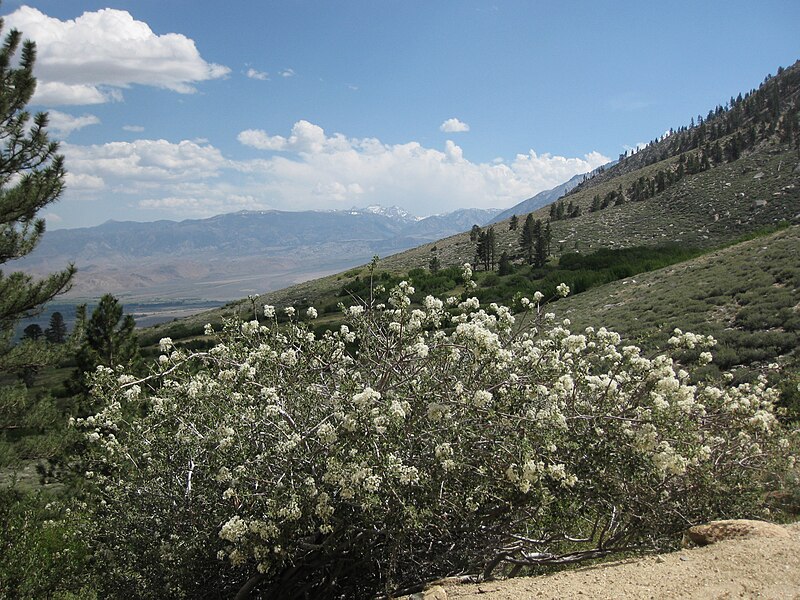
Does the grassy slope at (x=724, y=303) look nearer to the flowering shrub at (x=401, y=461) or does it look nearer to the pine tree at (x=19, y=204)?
the flowering shrub at (x=401, y=461)

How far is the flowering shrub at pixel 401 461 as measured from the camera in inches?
206

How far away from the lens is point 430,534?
5.77 meters

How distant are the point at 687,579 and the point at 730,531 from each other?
1301mm

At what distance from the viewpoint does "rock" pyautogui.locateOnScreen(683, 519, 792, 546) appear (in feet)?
17.9

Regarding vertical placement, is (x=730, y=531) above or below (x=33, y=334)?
below

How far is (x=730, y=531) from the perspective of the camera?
5.64 meters

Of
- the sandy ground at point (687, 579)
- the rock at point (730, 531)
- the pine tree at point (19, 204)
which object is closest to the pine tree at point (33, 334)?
the pine tree at point (19, 204)

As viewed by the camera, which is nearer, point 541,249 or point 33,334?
point 33,334

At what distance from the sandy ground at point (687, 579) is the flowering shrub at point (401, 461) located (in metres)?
0.62

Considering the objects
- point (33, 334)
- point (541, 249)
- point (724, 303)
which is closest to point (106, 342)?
point (33, 334)

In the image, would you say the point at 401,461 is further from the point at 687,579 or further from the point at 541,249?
the point at 541,249

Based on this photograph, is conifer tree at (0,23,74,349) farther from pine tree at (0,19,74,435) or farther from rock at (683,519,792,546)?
rock at (683,519,792,546)

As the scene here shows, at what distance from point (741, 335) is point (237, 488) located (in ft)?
53.7

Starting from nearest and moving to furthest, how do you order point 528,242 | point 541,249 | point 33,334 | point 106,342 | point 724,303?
1. point 33,334
2. point 106,342
3. point 724,303
4. point 541,249
5. point 528,242
